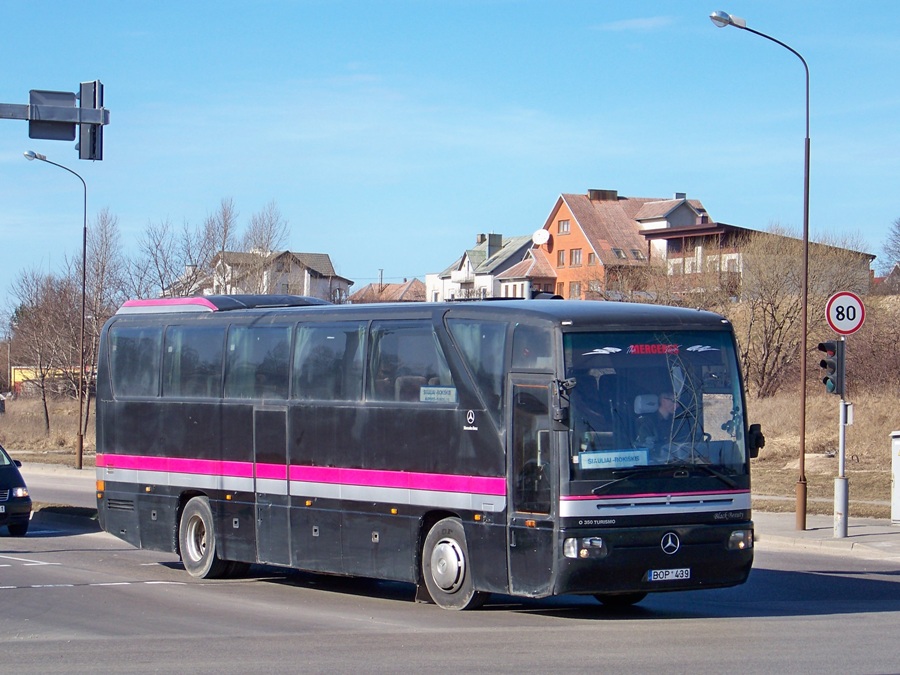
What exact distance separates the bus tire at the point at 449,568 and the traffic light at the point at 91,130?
10.1 metres

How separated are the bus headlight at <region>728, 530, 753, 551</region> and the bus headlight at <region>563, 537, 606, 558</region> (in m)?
1.53

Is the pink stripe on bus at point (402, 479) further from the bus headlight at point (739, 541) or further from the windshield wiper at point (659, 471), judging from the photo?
the bus headlight at point (739, 541)

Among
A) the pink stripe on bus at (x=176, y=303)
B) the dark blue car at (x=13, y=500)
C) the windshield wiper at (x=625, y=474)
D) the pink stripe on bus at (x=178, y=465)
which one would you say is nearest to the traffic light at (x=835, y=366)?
the windshield wiper at (x=625, y=474)

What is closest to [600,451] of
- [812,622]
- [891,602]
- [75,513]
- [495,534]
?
[495,534]

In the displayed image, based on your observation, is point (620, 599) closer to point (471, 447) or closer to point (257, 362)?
point (471, 447)

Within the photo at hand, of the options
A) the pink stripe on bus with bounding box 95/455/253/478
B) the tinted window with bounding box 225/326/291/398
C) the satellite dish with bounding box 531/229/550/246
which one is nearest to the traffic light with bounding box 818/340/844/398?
the tinted window with bounding box 225/326/291/398

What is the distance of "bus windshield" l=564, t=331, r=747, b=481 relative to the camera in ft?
38.4

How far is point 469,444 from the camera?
1259 centimetres

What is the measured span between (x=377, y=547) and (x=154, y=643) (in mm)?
3394

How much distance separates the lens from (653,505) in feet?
38.5

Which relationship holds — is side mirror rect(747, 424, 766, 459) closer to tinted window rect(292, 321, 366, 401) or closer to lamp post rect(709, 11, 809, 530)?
tinted window rect(292, 321, 366, 401)

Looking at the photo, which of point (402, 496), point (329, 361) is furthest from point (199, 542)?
point (402, 496)

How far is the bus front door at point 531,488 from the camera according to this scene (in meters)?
11.7

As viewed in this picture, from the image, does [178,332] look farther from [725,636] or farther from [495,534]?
[725,636]
